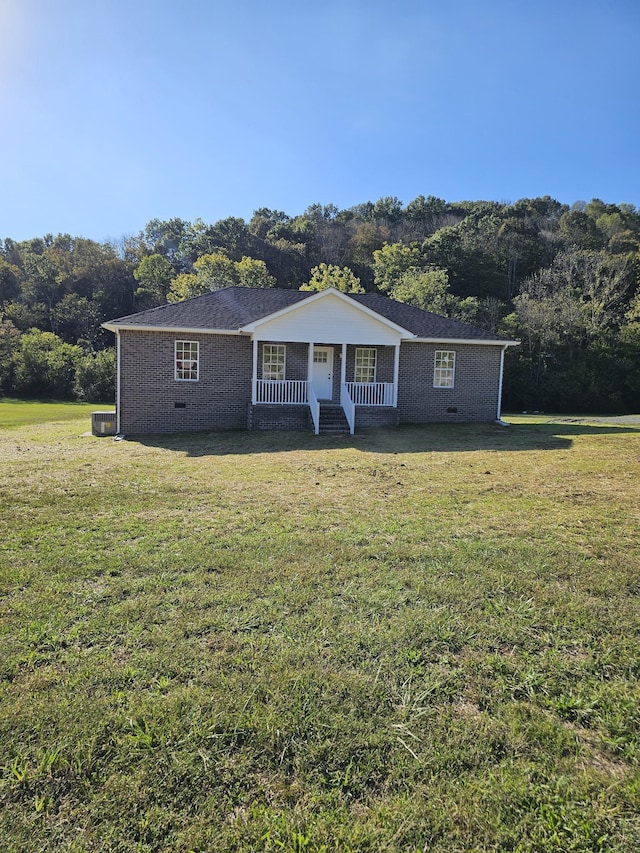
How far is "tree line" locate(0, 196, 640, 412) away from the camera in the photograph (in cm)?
3139

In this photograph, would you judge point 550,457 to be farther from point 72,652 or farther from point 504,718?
point 72,652

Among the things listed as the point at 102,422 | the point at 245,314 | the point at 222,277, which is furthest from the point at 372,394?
the point at 222,277

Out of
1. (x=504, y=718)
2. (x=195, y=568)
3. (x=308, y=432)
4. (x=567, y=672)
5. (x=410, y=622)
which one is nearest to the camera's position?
(x=504, y=718)

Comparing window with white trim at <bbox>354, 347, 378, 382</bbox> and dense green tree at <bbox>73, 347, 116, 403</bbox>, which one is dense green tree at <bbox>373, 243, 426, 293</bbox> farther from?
window with white trim at <bbox>354, 347, 378, 382</bbox>

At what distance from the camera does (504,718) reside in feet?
8.55

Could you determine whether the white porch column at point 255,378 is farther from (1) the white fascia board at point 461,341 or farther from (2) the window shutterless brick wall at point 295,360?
(1) the white fascia board at point 461,341

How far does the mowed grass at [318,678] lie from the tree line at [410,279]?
28.7 m

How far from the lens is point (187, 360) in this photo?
1557 cm

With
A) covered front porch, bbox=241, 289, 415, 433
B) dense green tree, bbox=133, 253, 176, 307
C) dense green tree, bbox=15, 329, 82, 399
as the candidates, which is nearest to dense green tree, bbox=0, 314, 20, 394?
dense green tree, bbox=15, 329, 82, 399

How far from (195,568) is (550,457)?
27.9ft

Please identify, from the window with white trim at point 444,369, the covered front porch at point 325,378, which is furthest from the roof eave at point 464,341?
the covered front porch at point 325,378

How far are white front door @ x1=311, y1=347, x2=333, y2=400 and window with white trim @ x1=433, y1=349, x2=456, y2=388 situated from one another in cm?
383

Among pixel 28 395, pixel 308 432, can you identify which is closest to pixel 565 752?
pixel 308 432

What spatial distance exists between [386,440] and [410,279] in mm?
26349
